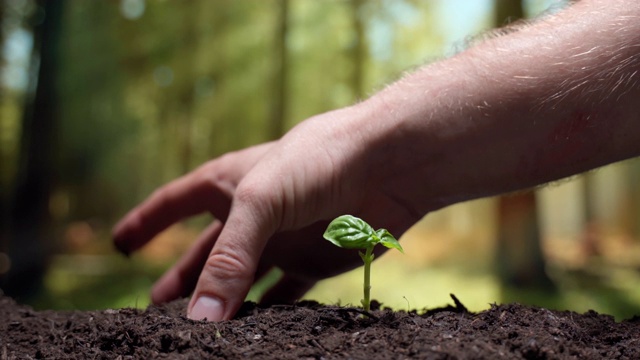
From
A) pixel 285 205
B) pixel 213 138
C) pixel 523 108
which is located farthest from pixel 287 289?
pixel 213 138

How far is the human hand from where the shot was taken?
94 cm

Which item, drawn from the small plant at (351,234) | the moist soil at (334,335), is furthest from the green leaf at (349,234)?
the moist soil at (334,335)

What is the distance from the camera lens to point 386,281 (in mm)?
3051

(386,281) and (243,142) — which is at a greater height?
(243,142)

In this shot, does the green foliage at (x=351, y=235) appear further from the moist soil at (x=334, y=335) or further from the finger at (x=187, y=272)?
the finger at (x=187, y=272)

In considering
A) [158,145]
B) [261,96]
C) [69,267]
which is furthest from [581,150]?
[158,145]

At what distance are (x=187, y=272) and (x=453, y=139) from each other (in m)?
0.87

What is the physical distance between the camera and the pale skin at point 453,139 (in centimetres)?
97

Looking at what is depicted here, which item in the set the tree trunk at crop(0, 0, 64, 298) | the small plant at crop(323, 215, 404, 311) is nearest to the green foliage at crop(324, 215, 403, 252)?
the small plant at crop(323, 215, 404, 311)

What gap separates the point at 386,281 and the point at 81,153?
7.74 ft

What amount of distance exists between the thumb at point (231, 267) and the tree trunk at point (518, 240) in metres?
2.43

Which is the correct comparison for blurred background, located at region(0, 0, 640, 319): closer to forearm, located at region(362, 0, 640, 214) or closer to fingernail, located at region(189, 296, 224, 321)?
forearm, located at region(362, 0, 640, 214)

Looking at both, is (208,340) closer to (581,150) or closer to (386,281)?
(581,150)

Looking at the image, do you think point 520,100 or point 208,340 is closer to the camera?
point 208,340
